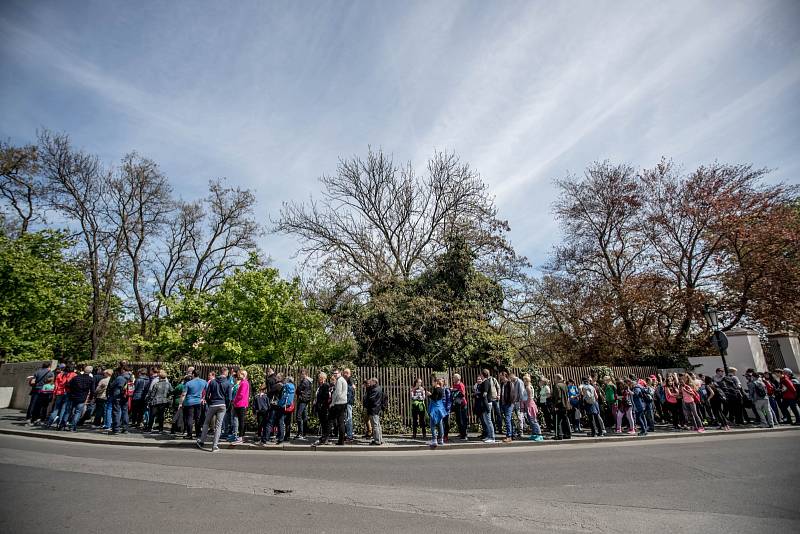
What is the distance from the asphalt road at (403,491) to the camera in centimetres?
439

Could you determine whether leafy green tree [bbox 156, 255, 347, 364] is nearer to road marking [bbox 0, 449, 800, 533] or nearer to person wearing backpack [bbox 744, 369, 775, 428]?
road marking [bbox 0, 449, 800, 533]

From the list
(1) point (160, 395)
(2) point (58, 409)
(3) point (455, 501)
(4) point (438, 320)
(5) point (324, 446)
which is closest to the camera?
(3) point (455, 501)

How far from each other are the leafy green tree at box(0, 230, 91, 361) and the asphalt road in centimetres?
1514

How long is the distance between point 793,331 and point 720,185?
25.1 feet

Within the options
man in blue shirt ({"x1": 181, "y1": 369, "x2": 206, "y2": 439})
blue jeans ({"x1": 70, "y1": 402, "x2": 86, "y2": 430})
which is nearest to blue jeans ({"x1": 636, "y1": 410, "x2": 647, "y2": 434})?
man in blue shirt ({"x1": 181, "y1": 369, "x2": 206, "y2": 439})

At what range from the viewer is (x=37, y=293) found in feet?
66.5

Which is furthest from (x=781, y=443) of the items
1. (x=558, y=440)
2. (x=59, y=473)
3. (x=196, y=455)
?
(x=59, y=473)

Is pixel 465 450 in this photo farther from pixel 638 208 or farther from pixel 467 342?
pixel 638 208

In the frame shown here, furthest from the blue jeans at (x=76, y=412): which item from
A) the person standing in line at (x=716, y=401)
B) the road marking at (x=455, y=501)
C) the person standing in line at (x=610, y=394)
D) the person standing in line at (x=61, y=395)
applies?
the person standing in line at (x=716, y=401)

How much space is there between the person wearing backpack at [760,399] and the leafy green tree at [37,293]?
1268 inches

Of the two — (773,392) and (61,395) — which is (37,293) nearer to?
(61,395)

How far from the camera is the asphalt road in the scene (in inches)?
173

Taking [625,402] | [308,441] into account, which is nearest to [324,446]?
[308,441]

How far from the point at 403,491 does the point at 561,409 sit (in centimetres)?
763
